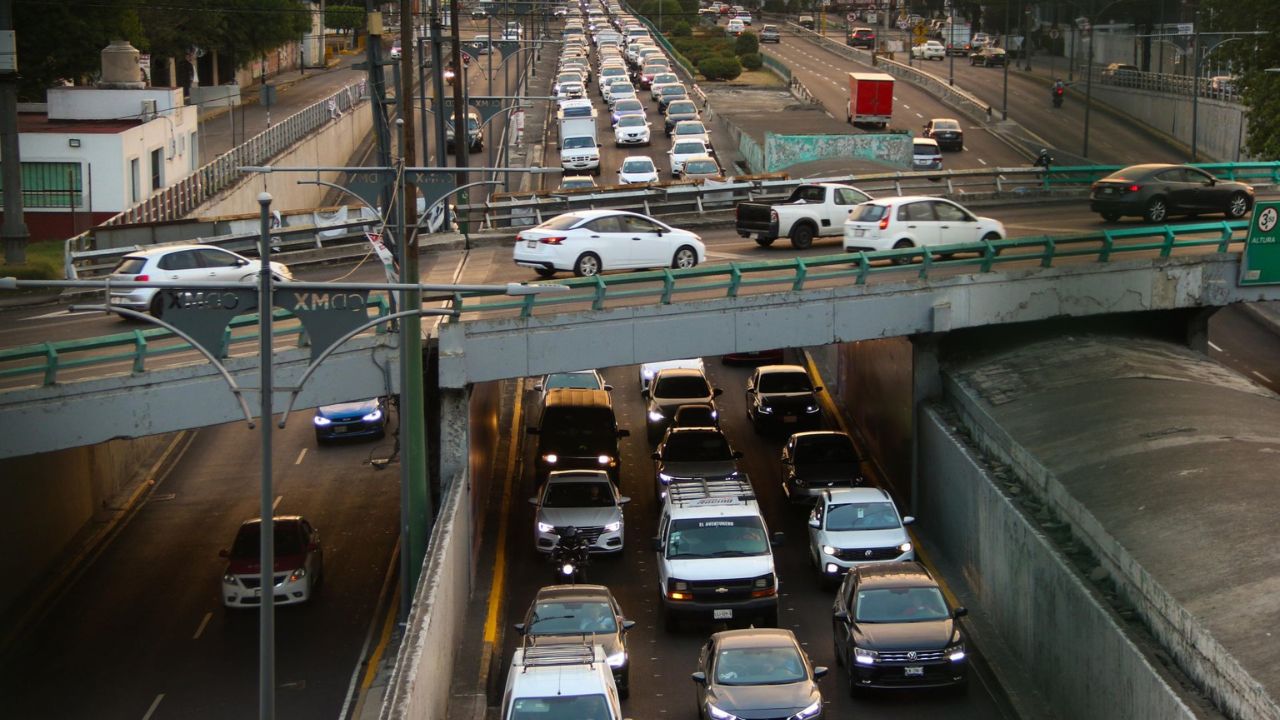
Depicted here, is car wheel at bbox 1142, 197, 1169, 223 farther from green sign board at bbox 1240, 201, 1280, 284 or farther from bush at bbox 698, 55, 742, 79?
bush at bbox 698, 55, 742, 79

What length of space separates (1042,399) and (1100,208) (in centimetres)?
1255

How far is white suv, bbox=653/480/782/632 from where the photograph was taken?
23047 millimetres

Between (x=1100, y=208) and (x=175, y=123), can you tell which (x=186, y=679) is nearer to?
(x=1100, y=208)

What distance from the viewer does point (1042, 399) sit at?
86.3 feet

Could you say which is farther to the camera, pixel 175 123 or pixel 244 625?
pixel 175 123

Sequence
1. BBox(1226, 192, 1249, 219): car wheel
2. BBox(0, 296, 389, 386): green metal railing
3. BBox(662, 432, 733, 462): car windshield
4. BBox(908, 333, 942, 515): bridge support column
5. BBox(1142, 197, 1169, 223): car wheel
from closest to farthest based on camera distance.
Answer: BBox(0, 296, 389, 386): green metal railing < BBox(908, 333, 942, 515): bridge support column < BBox(662, 432, 733, 462): car windshield < BBox(1142, 197, 1169, 223): car wheel < BBox(1226, 192, 1249, 219): car wheel

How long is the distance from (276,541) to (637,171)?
33381 mm

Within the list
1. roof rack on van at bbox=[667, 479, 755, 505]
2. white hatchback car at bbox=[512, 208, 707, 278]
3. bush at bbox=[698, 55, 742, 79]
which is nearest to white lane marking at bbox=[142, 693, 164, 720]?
roof rack on van at bbox=[667, 479, 755, 505]

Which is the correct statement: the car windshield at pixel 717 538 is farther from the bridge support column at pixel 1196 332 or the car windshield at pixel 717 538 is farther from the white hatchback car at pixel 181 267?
the bridge support column at pixel 1196 332

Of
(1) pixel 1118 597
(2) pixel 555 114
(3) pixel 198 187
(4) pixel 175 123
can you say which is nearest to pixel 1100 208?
(1) pixel 1118 597

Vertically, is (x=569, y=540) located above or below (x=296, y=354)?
below

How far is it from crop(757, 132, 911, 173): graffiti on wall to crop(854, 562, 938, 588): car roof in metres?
41.0

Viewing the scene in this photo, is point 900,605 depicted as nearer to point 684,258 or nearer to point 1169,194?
point 684,258

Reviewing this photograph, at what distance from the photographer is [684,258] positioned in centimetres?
3181
